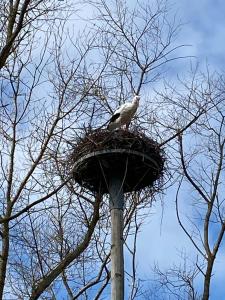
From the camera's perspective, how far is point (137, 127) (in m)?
6.71

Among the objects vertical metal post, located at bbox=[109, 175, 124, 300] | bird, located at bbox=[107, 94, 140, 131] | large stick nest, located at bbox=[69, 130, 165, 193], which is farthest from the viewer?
bird, located at bbox=[107, 94, 140, 131]

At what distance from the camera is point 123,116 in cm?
688

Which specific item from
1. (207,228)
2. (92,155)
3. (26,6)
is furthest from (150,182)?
(207,228)

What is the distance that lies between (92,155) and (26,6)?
190cm

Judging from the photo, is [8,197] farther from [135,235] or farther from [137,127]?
[137,127]

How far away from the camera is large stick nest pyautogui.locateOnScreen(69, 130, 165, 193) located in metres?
5.79

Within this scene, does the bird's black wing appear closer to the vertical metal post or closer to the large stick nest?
the large stick nest

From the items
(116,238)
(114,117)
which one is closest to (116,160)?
(116,238)

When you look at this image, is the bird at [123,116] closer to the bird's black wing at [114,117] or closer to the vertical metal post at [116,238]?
the bird's black wing at [114,117]

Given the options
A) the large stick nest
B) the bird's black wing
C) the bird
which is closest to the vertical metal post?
the large stick nest

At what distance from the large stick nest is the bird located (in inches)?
13.2

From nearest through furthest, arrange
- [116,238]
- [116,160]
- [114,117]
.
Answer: [116,238]
[116,160]
[114,117]

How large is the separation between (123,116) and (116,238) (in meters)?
1.86

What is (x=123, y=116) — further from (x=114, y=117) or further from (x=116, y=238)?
(x=116, y=238)
